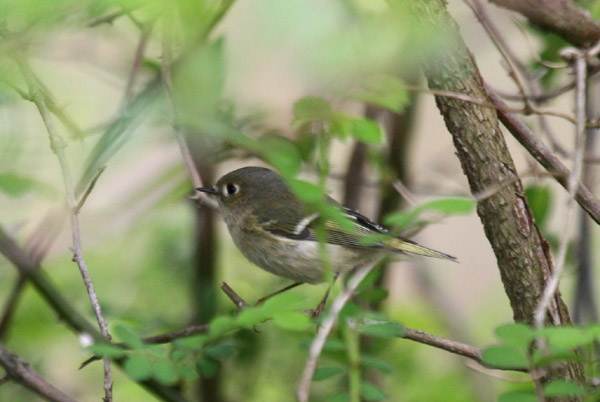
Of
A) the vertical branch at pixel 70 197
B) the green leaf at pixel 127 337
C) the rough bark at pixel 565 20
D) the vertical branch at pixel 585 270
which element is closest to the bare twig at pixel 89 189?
the vertical branch at pixel 70 197

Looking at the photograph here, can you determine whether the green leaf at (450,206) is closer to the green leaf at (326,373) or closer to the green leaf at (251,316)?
the green leaf at (251,316)

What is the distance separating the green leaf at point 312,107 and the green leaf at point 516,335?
15.3 inches

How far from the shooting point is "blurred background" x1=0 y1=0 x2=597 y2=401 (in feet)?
3.25

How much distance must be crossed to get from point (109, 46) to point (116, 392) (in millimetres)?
1119

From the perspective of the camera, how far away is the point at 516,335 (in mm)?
1027

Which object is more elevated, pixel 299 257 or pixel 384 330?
pixel 384 330

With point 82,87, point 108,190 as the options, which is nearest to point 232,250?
point 108,190

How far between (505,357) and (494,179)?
396 mm

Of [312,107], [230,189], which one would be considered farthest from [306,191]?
[230,189]

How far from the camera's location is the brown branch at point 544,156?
1.44 meters

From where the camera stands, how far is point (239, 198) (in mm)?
2832

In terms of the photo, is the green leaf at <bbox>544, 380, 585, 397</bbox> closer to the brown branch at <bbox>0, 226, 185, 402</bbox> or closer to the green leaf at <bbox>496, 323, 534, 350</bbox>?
the green leaf at <bbox>496, 323, 534, 350</bbox>

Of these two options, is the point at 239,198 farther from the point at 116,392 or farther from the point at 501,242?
the point at 501,242

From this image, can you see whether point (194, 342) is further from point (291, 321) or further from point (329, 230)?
point (329, 230)
